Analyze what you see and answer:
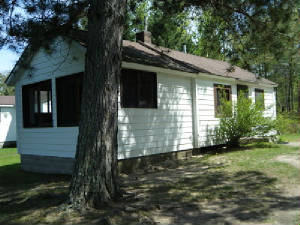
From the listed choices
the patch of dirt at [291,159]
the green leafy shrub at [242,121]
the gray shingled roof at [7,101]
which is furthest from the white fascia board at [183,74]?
the gray shingled roof at [7,101]

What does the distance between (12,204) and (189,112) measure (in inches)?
285

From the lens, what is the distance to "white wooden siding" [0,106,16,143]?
826 inches

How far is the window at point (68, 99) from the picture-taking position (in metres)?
9.14

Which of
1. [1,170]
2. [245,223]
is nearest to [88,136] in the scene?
[245,223]

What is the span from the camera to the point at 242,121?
468 inches

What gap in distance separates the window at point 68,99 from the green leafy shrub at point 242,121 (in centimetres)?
618

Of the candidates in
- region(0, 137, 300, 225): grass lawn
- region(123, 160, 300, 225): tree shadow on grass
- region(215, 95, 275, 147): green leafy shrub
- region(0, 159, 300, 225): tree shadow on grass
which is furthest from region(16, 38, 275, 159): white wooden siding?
region(123, 160, 300, 225): tree shadow on grass

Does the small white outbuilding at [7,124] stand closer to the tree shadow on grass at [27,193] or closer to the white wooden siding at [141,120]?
the white wooden siding at [141,120]

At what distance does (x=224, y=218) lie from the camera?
177 inches

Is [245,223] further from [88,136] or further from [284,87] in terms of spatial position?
[284,87]

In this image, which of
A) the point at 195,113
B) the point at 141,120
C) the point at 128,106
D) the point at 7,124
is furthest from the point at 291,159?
the point at 7,124

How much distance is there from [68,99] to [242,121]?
688cm

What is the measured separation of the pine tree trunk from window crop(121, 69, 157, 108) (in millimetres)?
3477

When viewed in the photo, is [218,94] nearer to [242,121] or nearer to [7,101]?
[242,121]
